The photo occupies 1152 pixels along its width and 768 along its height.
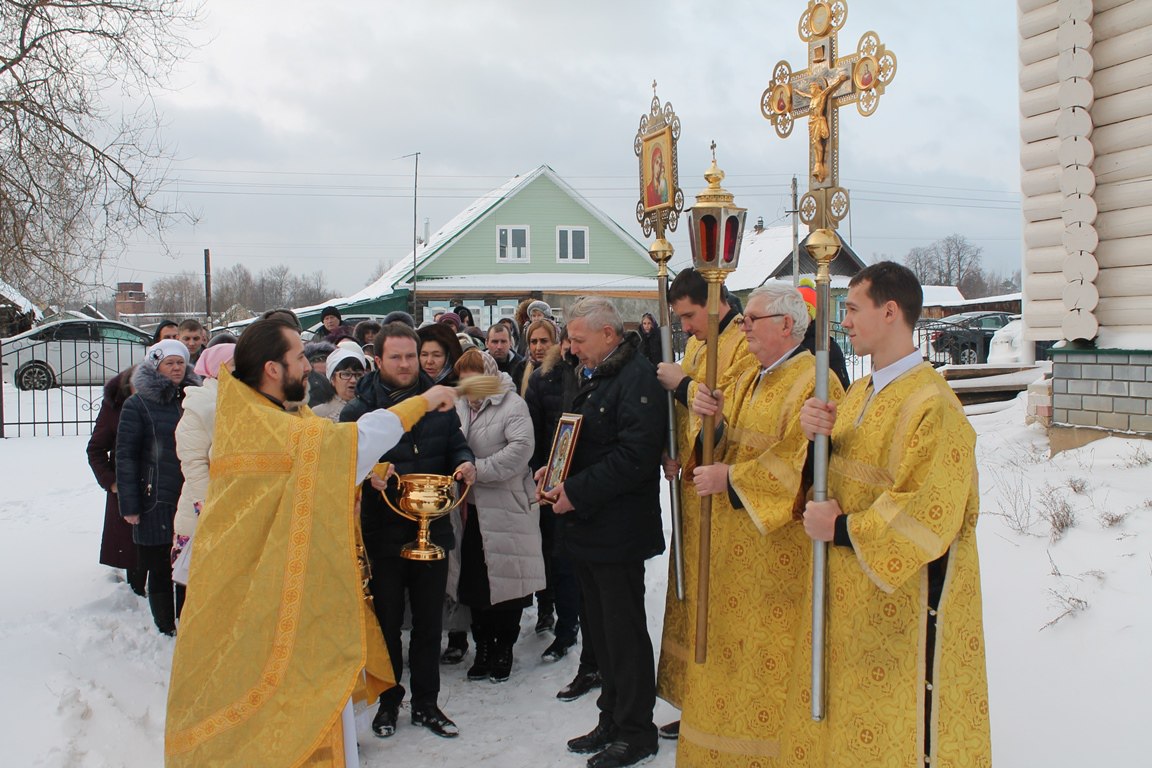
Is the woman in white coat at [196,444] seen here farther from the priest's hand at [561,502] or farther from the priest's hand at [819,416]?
the priest's hand at [819,416]

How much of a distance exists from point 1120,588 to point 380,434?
3.83 m

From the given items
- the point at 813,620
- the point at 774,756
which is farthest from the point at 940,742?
the point at 774,756

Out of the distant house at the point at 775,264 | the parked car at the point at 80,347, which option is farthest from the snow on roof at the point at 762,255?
the parked car at the point at 80,347

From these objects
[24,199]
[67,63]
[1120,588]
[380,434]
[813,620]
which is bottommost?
[1120,588]

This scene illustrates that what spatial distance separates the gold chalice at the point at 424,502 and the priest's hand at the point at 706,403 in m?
1.19

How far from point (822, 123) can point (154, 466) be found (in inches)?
160

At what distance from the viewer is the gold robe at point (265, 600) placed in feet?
10.1

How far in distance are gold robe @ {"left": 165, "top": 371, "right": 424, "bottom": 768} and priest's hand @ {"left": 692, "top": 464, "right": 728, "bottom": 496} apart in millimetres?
1346

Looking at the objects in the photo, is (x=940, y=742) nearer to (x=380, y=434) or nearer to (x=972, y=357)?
(x=380, y=434)

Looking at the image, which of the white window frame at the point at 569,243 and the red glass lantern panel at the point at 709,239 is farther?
the white window frame at the point at 569,243

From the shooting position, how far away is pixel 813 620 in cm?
310

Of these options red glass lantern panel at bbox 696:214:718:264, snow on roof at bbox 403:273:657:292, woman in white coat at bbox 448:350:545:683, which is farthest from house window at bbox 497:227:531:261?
red glass lantern panel at bbox 696:214:718:264

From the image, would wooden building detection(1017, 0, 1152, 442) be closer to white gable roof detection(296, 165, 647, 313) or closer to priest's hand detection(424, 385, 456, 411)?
priest's hand detection(424, 385, 456, 411)

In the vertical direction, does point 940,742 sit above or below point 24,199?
below
